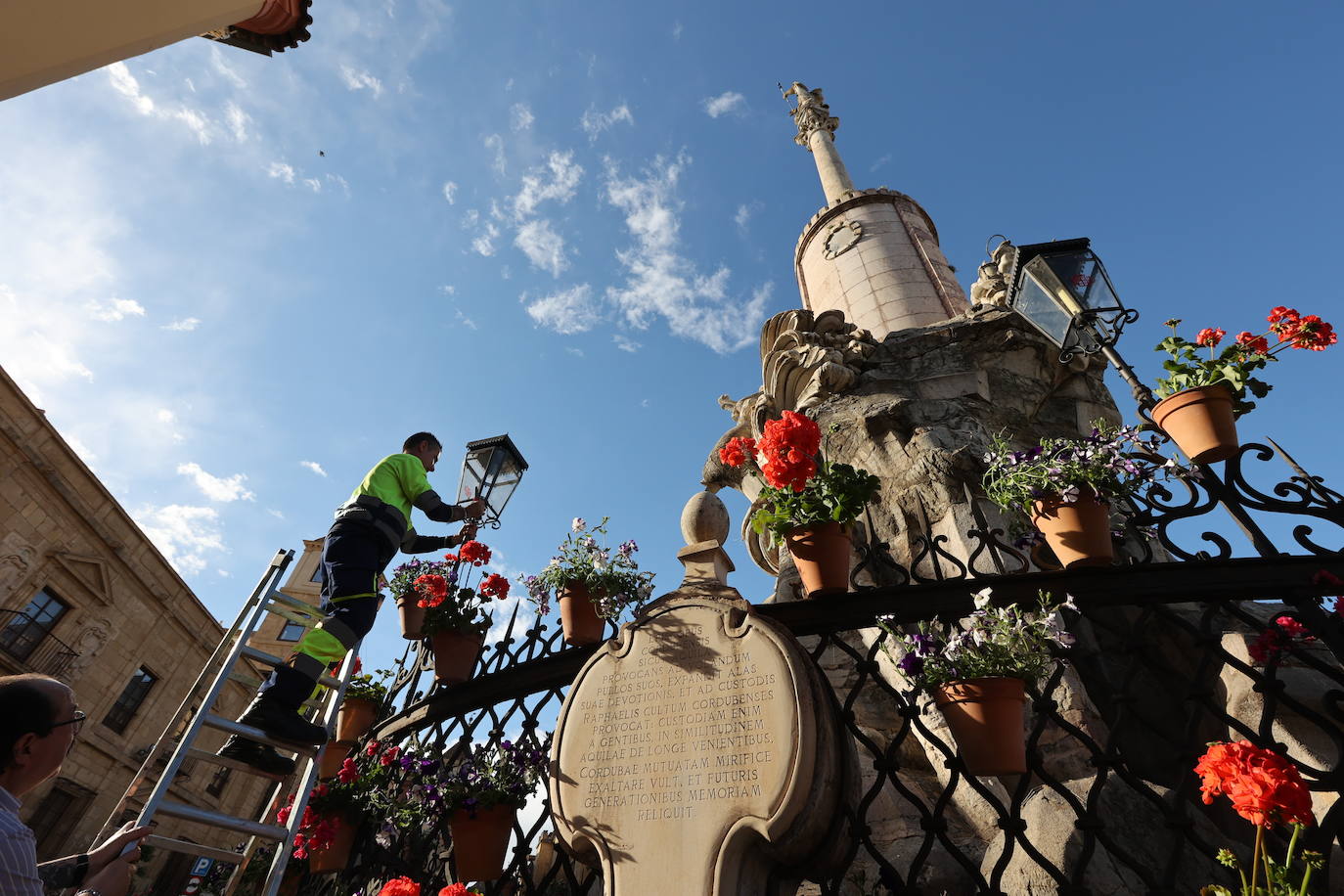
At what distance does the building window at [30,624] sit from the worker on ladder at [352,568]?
15726mm

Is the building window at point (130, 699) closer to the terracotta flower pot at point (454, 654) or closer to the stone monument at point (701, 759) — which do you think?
the terracotta flower pot at point (454, 654)

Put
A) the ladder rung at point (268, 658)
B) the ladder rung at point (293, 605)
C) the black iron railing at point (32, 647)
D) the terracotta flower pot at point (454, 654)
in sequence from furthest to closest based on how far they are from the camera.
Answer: the black iron railing at point (32, 647), the terracotta flower pot at point (454, 654), the ladder rung at point (293, 605), the ladder rung at point (268, 658)

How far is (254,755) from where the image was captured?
391 centimetres

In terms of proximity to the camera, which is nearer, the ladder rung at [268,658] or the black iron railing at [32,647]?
the ladder rung at [268,658]

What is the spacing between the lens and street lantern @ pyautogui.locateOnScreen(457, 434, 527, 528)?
17.5 feet

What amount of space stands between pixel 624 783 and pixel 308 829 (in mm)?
2745

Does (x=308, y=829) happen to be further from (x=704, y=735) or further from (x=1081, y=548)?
(x=1081, y=548)

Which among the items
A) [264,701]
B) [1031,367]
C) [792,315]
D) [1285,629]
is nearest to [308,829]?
[264,701]

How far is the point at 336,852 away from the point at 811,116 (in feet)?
65.1

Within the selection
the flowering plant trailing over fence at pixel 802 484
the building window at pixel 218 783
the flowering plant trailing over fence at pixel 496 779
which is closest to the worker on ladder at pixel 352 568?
the flowering plant trailing over fence at pixel 496 779

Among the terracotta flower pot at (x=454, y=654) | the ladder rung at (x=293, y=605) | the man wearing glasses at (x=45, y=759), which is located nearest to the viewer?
the man wearing glasses at (x=45, y=759)

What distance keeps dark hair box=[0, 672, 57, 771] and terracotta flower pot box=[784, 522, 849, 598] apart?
3132 mm

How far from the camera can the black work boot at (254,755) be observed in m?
3.87

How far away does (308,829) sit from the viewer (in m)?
4.29
